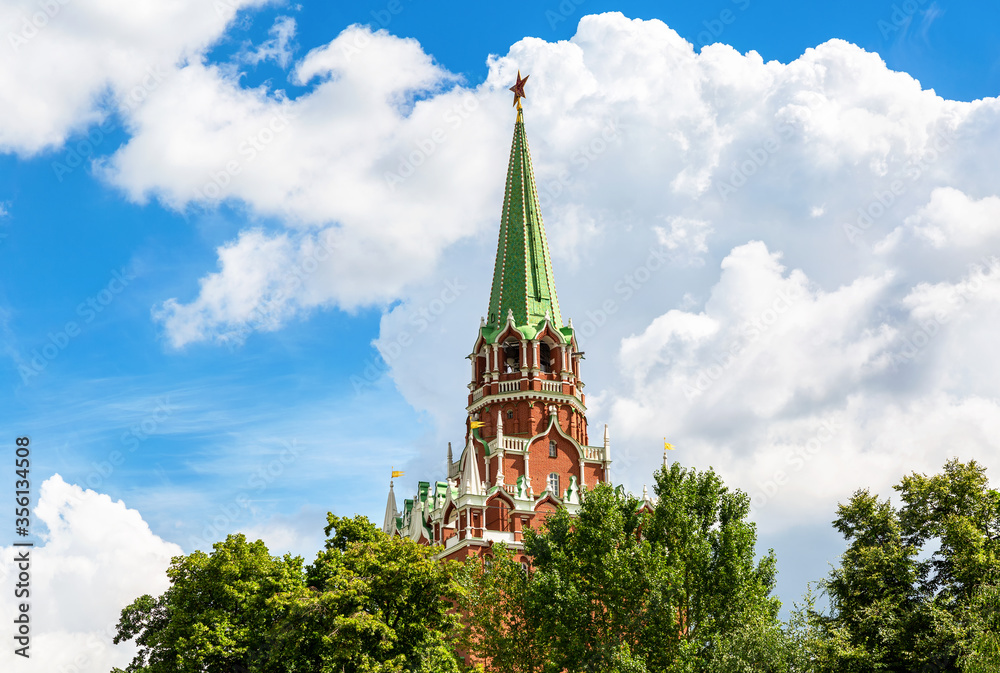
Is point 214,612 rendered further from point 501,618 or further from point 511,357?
point 511,357

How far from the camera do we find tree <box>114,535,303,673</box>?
47.6 m

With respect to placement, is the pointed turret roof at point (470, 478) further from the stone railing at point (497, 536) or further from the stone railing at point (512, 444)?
the stone railing at point (497, 536)

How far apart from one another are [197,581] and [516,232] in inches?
1588

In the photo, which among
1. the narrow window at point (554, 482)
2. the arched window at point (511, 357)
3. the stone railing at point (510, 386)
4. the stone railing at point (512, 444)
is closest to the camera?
the stone railing at point (512, 444)

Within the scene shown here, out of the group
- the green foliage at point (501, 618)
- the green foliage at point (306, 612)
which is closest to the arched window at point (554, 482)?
the green foliage at point (501, 618)

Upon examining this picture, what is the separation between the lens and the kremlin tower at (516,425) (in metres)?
69.2

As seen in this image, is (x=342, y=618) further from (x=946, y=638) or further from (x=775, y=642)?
(x=946, y=638)

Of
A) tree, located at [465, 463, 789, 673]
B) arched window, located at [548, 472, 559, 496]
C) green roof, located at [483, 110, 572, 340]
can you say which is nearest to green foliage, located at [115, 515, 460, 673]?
tree, located at [465, 463, 789, 673]

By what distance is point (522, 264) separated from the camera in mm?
79250

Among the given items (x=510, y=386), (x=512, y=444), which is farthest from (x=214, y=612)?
(x=510, y=386)

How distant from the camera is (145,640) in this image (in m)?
51.2

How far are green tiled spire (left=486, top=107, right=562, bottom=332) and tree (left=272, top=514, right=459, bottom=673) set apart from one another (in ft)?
105

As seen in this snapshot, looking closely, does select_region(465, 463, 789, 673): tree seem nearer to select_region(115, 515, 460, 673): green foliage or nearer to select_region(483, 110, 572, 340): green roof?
select_region(115, 515, 460, 673): green foliage

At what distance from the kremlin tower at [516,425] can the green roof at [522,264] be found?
82 millimetres
